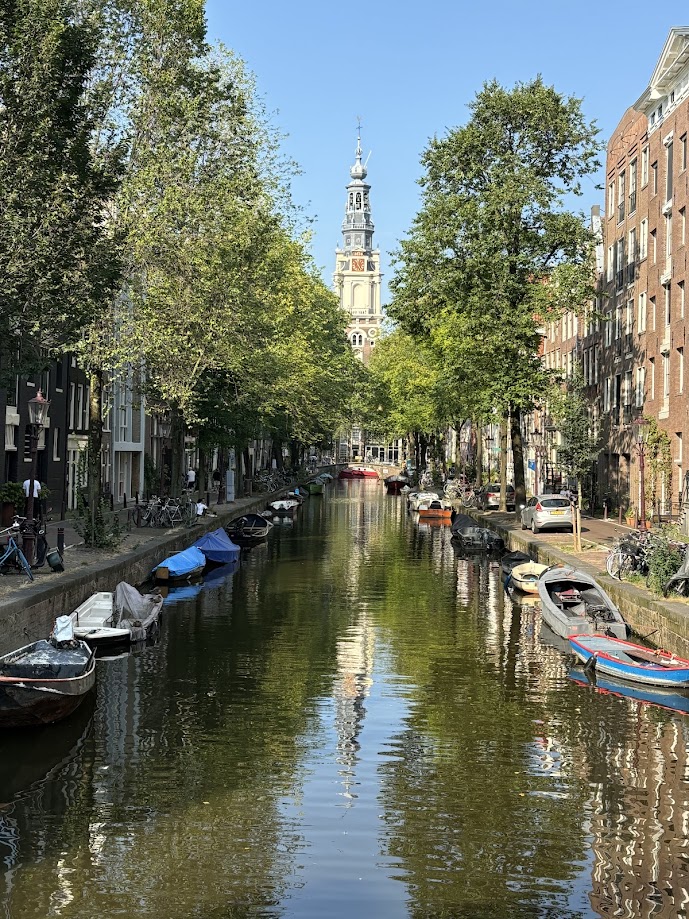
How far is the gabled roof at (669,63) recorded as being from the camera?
1929 inches

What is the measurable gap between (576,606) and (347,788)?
47.3 feet

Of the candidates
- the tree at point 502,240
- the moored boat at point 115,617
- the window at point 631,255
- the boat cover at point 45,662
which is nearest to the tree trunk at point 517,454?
the tree at point 502,240

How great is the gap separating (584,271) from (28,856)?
44.0 metres

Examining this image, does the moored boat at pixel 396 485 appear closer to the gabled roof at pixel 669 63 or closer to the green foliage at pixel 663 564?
the gabled roof at pixel 669 63

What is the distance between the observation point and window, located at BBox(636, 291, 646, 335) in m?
56.6

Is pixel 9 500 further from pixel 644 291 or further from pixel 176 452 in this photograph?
pixel 644 291

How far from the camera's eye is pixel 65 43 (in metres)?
27.9

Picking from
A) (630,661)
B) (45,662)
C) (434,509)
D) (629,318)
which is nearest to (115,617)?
(45,662)

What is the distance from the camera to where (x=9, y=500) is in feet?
125

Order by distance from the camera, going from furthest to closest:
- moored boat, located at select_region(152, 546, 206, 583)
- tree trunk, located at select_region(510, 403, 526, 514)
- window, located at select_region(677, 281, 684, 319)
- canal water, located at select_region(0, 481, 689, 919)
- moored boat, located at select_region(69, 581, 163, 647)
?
tree trunk, located at select_region(510, 403, 526, 514), window, located at select_region(677, 281, 684, 319), moored boat, located at select_region(152, 546, 206, 583), moored boat, located at select_region(69, 581, 163, 647), canal water, located at select_region(0, 481, 689, 919)

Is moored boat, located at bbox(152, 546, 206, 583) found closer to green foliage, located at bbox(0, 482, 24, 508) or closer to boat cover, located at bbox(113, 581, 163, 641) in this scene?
green foliage, located at bbox(0, 482, 24, 508)

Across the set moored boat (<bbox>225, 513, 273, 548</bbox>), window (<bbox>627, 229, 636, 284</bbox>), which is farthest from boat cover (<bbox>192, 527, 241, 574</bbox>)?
window (<bbox>627, 229, 636, 284</bbox>)

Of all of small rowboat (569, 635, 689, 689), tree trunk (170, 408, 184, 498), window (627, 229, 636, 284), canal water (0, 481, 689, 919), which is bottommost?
canal water (0, 481, 689, 919)

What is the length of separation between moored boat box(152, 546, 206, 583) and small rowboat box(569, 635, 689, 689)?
53.5ft
